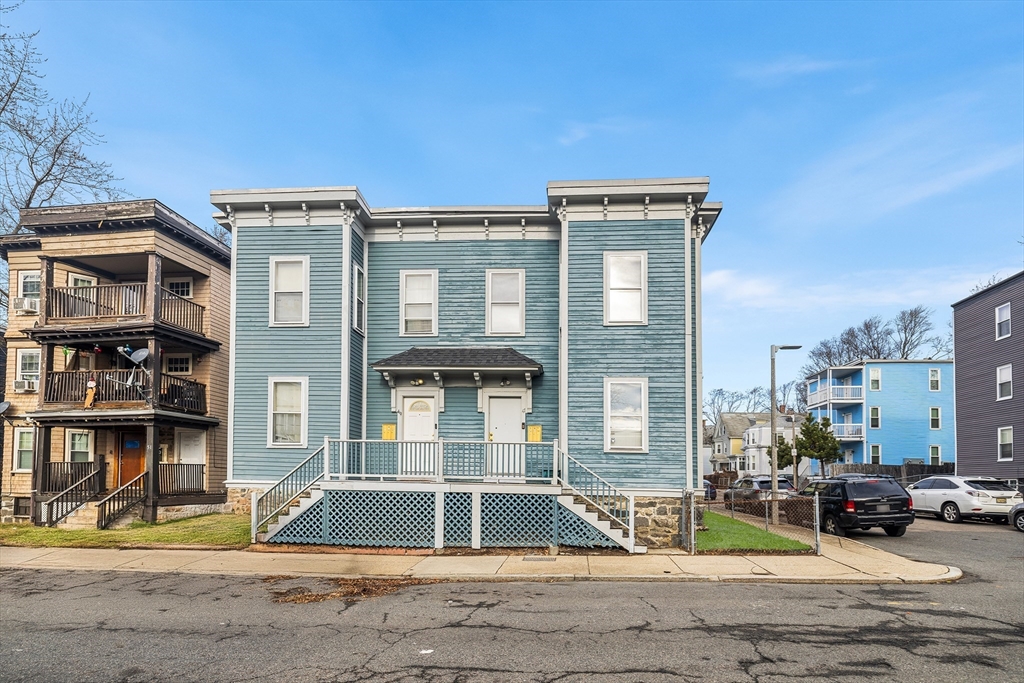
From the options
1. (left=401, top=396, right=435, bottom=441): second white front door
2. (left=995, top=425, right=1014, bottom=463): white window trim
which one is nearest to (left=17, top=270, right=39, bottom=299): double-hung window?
(left=401, top=396, right=435, bottom=441): second white front door

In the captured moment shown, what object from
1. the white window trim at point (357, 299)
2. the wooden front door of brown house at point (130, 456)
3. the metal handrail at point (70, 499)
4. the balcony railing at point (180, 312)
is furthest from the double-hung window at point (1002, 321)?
the metal handrail at point (70, 499)

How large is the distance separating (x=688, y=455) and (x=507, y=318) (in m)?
6.06

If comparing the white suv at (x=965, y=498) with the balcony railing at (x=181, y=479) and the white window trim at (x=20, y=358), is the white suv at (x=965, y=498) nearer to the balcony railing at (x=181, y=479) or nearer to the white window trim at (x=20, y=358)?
the balcony railing at (x=181, y=479)

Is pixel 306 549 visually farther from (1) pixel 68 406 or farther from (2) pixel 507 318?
(1) pixel 68 406

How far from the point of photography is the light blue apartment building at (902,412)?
5250 centimetres

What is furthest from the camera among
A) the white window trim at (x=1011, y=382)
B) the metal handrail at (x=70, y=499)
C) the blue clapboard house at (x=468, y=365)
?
the white window trim at (x=1011, y=382)

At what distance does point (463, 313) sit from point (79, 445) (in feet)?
49.1

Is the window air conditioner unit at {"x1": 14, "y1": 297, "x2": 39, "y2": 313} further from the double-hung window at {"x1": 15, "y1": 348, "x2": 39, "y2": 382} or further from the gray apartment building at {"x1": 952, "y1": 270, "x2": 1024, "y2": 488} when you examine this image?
the gray apartment building at {"x1": 952, "y1": 270, "x2": 1024, "y2": 488}

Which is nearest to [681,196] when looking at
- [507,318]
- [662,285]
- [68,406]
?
[662,285]

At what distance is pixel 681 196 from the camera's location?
60.1 feet

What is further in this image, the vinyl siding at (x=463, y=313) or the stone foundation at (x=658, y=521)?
the vinyl siding at (x=463, y=313)

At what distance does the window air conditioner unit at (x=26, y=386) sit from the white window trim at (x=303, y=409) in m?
12.0

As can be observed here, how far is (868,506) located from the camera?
1981 centimetres

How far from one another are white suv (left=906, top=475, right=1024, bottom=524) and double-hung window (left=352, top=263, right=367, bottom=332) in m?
19.9
